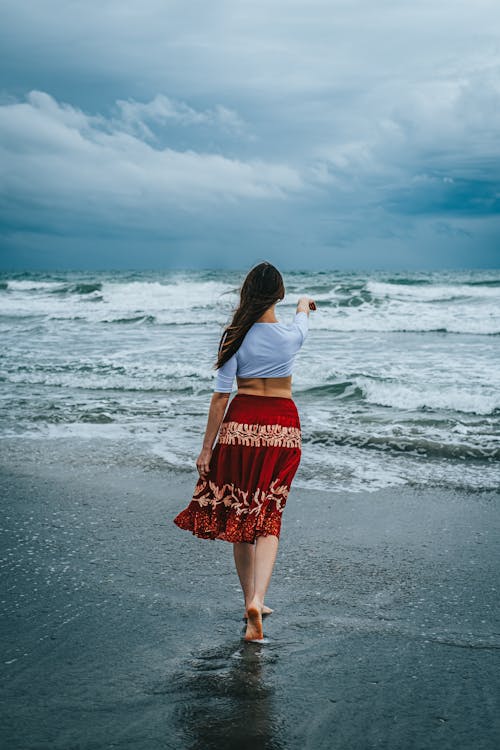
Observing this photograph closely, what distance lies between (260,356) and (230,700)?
1478mm

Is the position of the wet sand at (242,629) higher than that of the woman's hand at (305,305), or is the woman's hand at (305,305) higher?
the woman's hand at (305,305)

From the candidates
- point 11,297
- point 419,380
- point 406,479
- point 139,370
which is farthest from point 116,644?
point 11,297

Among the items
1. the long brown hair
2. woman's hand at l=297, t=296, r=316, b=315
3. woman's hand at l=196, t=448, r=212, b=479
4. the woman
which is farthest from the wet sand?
woman's hand at l=297, t=296, r=316, b=315

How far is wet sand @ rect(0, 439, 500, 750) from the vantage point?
2561 millimetres

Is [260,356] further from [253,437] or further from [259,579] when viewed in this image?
[259,579]

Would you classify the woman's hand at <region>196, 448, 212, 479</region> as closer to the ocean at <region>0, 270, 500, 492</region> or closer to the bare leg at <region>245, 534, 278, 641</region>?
the bare leg at <region>245, 534, 278, 641</region>

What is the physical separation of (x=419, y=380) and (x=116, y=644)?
8.95 meters

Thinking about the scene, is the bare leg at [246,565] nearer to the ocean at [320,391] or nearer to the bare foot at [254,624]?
the bare foot at [254,624]

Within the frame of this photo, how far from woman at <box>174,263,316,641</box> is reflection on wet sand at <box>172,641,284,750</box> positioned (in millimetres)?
335

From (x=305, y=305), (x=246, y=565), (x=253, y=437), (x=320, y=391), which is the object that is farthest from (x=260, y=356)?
(x=320, y=391)

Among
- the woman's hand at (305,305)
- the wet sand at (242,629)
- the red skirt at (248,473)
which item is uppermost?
the woman's hand at (305,305)

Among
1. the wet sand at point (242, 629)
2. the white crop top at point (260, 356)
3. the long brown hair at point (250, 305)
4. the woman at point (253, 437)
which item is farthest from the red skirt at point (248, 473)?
the wet sand at point (242, 629)

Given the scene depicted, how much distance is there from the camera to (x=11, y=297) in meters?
38.1

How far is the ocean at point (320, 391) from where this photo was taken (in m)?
6.83
